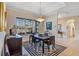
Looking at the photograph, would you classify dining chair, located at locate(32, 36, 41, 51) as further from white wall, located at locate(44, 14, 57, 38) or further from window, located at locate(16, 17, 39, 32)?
white wall, located at locate(44, 14, 57, 38)

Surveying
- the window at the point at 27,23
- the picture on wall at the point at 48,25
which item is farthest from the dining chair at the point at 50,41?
the window at the point at 27,23

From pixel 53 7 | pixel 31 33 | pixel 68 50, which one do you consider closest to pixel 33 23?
pixel 31 33

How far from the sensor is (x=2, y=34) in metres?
1.63

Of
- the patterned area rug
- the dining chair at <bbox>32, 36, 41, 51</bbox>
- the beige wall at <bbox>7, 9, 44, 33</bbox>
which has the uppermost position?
the beige wall at <bbox>7, 9, 44, 33</bbox>

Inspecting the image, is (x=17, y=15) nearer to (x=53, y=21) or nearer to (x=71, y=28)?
(x=53, y=21)

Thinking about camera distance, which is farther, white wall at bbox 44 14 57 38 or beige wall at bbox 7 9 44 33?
white wall at bbox 44 14 57 38

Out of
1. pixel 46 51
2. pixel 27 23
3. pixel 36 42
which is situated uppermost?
pixel 27 23

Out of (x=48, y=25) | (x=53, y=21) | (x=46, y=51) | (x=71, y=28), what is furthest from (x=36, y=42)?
(x=71, y=28)

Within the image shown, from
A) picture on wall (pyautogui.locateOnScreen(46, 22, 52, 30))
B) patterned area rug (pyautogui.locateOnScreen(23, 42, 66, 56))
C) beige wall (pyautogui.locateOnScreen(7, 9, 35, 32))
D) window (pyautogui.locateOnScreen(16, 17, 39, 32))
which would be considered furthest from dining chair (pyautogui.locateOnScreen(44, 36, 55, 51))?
beige wall (pyautogui.locateOnScreen(7, 9, 35, 32))

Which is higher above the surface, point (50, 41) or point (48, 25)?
point (48, 25)

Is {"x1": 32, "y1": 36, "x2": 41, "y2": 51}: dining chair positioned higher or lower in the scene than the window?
lower

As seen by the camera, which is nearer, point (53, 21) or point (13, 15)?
point (13, 15)

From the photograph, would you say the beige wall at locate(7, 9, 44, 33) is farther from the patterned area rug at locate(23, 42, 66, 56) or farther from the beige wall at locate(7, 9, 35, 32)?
the patterned area rug at locate(23, 42, 66, 56)

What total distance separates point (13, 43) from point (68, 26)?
1.15 meters
